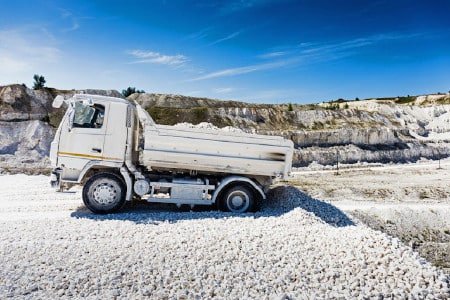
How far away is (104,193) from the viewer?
28.1 feet

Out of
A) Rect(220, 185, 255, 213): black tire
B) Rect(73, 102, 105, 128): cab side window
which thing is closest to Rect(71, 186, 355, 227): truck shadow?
Rect(220, 185, 255, 213): black tire

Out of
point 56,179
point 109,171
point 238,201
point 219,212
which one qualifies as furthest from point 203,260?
point 56,179

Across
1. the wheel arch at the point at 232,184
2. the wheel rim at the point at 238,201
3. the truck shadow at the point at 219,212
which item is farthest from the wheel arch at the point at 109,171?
the wheel rim at the point at 238,201

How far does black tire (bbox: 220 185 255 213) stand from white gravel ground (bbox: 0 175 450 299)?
3.21 ft

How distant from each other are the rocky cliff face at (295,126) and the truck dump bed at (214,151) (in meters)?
17.1

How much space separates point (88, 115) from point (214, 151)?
3.45 meters

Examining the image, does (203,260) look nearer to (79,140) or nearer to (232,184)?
(232,184)

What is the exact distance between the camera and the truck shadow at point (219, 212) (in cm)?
813

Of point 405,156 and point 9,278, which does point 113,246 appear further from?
→ point 405,156

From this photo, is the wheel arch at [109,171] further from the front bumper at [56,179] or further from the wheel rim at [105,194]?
the front bumper at [56,179]

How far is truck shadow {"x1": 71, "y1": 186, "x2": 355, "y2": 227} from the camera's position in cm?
813


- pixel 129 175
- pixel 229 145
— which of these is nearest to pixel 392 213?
pixel 229 145

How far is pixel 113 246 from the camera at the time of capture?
20.1 ft

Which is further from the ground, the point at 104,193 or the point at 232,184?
the point at 232,184
